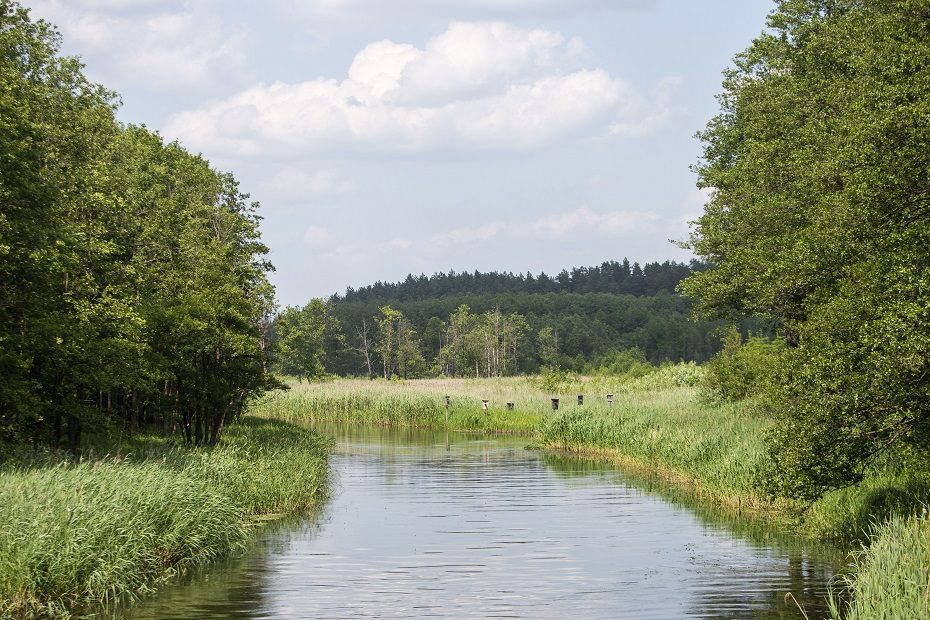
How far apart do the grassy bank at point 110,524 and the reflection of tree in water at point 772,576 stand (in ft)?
34.6

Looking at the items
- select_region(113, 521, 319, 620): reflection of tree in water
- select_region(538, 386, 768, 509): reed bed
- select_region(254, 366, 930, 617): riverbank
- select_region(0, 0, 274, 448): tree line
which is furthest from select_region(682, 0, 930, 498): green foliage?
select_region(0, 0, 274, 448): tree line

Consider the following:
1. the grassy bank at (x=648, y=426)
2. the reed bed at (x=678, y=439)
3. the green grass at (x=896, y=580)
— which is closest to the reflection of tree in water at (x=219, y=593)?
the green grass at (x=896, y=580)

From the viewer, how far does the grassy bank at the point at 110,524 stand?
17.2 metres

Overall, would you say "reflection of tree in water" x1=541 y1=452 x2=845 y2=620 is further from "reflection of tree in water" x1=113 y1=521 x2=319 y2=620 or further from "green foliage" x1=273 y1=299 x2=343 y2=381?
"green foliage" x1=273 y1=299 x2=343 y2=381

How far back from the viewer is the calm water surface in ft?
61.9

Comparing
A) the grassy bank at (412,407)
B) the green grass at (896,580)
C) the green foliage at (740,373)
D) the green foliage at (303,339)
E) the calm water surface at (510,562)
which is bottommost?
the calm water surface at (510,562)

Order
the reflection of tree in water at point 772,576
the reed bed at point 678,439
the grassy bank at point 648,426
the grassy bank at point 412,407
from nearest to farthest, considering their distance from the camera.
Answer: the reflection of tree in water at point 772,576 → the grassy bank at point 648,426 → the reed bed at point 678,439 → the grassy bank at point 412,407

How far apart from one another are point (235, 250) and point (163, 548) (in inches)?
977

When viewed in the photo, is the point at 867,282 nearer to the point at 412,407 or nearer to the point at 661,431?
the point at 661,431

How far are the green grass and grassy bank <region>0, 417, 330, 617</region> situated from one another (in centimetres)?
1239

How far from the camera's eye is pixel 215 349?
37438mm

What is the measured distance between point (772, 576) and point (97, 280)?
22.1 m

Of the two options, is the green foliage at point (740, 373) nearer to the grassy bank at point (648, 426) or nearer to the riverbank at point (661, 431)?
the grassy bank at point (648, 426)

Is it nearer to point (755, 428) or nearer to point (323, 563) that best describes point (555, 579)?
point (323, 563)
